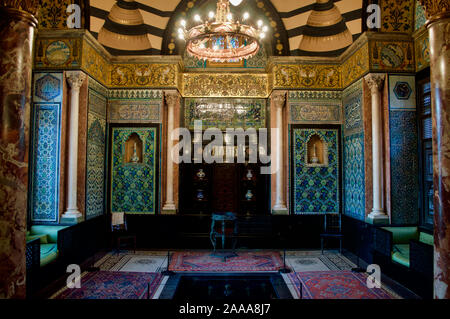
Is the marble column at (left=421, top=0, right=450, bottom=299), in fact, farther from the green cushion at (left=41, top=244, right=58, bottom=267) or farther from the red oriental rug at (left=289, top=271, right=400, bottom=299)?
the green cushion at (left=41, top=244, right=58, bottom=267)

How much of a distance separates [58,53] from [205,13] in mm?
3823

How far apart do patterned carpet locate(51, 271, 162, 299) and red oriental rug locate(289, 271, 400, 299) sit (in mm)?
2381

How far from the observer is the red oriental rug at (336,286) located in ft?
15.3

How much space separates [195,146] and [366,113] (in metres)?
4.24

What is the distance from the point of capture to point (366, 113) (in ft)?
21.6

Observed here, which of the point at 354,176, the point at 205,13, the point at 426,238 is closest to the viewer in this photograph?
the point at 426,238

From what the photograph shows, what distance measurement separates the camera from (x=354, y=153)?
7105mm

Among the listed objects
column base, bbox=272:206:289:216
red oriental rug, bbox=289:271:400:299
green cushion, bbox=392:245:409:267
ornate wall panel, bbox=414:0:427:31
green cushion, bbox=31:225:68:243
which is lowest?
red oriental rug, bbox=289:271:400:299

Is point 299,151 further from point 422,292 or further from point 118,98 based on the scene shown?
point 118,98

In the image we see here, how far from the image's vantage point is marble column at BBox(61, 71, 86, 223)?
6.21 metres

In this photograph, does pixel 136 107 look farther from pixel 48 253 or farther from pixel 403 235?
pixel 403 235

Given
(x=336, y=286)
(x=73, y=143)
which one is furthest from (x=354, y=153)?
(x=73, y=143)

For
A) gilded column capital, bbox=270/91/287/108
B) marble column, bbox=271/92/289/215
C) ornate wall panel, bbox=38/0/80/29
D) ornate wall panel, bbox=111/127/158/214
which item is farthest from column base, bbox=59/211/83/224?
gilded column capital, bbox=270/91/287/108
